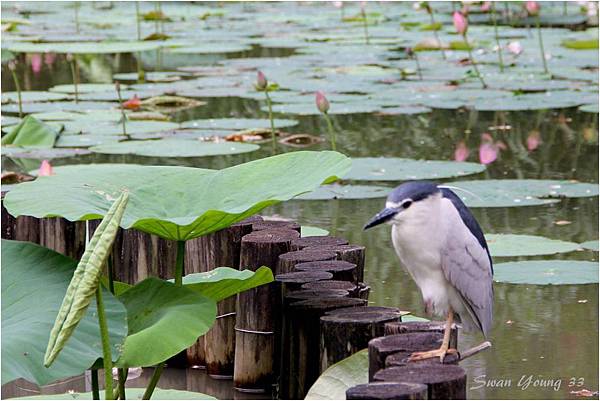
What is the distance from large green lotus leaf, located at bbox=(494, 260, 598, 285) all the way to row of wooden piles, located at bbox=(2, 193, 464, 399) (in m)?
0.72

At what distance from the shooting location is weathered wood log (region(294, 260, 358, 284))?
10.00ft

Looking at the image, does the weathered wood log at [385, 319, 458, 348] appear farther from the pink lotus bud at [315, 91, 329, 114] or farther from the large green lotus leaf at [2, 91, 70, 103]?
the large green lotus leaf at [2, 91, 70, 103]

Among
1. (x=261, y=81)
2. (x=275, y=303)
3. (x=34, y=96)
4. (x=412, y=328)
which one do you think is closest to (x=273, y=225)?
(x=275, y=303)

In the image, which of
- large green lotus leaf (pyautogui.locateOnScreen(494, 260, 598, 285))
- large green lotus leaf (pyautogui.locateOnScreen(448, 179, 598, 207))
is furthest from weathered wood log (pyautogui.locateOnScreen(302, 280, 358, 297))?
large green lotus leaf (pyautogui.locateOnScreen(448, 179, 598, 207))

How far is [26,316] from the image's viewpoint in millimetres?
2402

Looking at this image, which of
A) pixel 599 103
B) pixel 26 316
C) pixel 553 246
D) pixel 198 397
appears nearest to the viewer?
pixel 26 316

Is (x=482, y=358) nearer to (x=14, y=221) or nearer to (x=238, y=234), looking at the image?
(x=238, y=234)

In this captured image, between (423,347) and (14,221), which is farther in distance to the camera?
(14,221)

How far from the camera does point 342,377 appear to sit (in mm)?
2584

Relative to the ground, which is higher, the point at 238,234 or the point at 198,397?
the point at 238,234

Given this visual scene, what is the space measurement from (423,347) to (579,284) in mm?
1548

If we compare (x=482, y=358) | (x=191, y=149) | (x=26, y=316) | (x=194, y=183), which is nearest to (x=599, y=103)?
(x=191, y=149)

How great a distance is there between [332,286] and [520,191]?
220 cm

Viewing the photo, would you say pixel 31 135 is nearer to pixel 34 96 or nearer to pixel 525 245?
pixel 34 96
